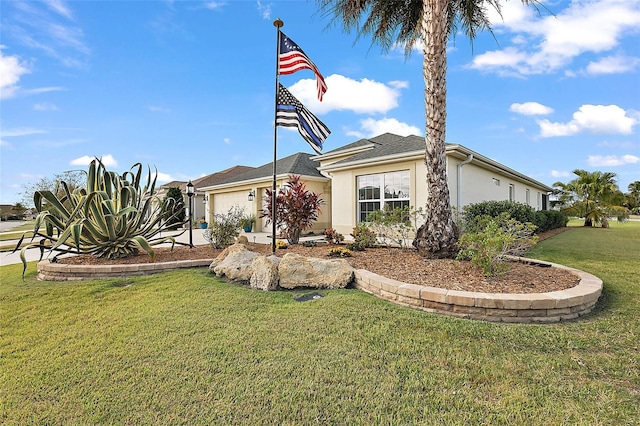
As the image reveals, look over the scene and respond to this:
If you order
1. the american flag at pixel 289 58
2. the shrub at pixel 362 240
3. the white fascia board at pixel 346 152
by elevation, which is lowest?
the shrub at pixel 362 240

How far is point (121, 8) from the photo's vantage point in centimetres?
730

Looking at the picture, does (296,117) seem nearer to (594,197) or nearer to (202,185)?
(202,185)

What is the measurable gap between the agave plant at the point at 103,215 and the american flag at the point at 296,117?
12.9 feet

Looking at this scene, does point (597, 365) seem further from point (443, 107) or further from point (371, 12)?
point (371, 12)

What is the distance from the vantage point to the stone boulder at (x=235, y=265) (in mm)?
5859

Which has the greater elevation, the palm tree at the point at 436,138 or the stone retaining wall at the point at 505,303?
the palm tree at the point at 436,138

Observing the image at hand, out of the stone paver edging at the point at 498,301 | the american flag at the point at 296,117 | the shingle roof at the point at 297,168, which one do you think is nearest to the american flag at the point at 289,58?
the american flag at the point at 296,117

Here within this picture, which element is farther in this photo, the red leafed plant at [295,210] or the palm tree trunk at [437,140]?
the red leafed plant at [295,210]

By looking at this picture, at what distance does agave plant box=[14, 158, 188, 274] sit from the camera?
6.33m

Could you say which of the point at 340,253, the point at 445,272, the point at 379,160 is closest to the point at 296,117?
the point at 340,253

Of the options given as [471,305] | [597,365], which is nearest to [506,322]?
[471,305]

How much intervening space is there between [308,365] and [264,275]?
9.35ft

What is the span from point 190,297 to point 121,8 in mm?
7524

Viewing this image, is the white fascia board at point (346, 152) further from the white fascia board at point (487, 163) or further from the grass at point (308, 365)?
the grass at point (308, 365)
